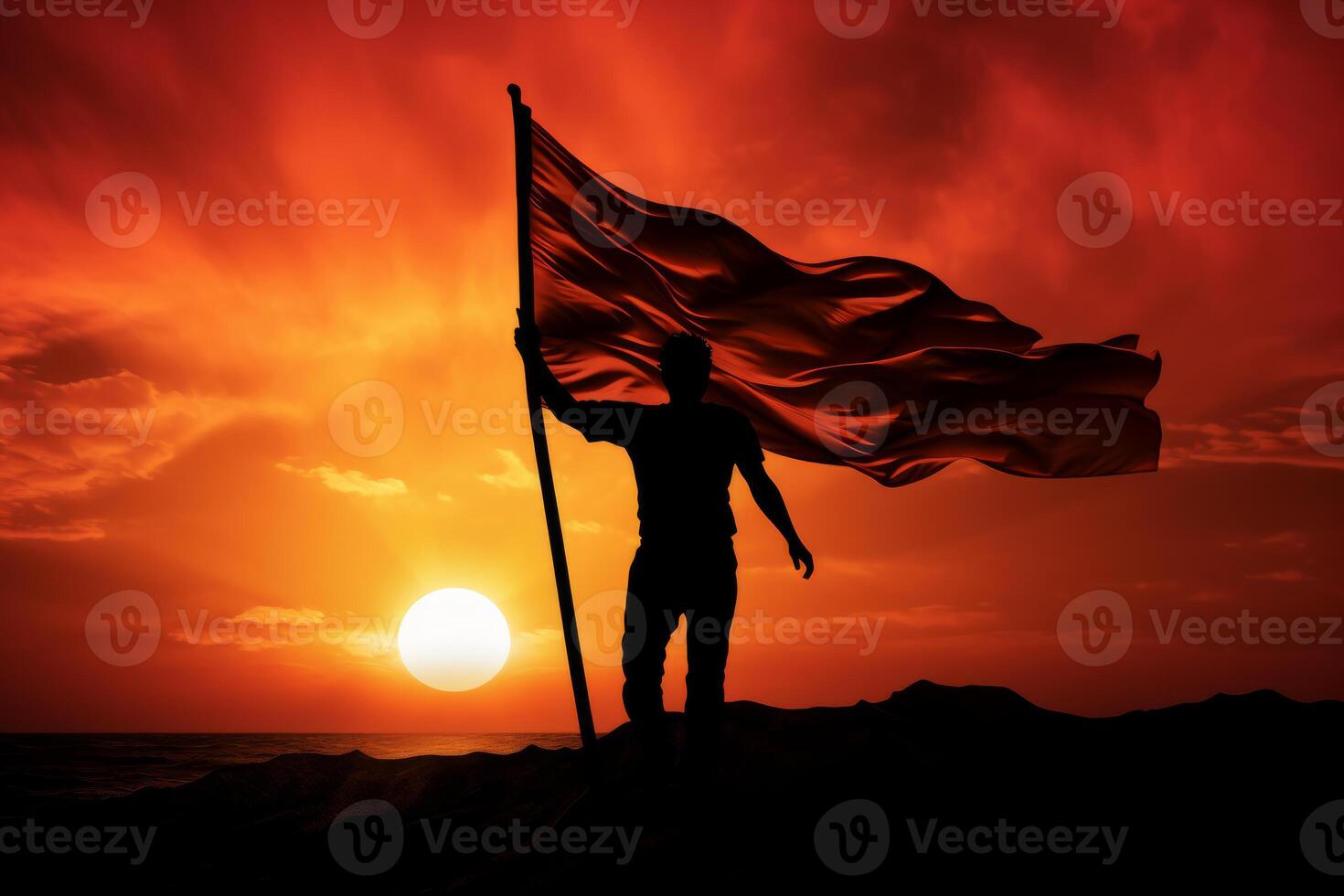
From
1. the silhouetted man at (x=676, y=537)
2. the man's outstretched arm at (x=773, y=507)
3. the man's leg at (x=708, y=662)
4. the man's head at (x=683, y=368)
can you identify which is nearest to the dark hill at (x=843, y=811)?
the man's leg at (x=708, y=662)

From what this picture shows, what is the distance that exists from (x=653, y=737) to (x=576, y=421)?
210cm

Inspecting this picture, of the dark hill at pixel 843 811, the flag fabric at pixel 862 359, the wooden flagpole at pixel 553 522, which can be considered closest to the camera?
the dark hill at pixel 843 811

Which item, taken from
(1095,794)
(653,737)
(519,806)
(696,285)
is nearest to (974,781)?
(1095,794)

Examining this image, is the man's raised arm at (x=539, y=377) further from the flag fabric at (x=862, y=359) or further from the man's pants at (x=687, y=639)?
the flag fabric at (x=862, y=359)

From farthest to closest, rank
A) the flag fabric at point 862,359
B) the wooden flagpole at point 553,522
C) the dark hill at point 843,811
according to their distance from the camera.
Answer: the flag fabric at point 862,359
the wooden flagpole at point 553,522
the dark hill at point 843,811

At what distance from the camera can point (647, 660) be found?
17.4ft

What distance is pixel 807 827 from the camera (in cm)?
511

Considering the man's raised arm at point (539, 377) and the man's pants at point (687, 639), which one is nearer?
the man's pants at point (687, 639)

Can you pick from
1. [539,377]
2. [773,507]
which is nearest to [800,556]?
[773,507]

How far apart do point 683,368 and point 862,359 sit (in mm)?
2727

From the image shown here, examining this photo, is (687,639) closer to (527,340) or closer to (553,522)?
(553,522)

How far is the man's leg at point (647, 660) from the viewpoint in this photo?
5301 mm

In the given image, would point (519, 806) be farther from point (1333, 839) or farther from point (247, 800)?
point (1333, 839)

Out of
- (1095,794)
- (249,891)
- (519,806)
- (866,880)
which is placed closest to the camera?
(866,880)
